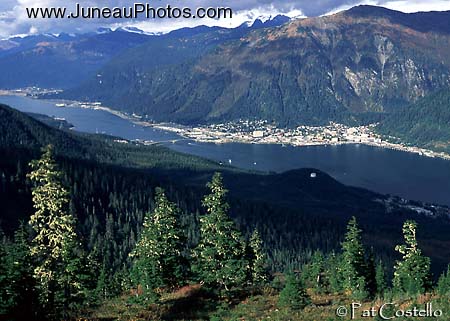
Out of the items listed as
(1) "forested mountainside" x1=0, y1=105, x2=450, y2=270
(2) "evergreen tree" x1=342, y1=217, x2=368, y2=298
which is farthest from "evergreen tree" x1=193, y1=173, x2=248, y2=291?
(1) "forested mountainside" x1=0, y1=105, x2=450, y2=270

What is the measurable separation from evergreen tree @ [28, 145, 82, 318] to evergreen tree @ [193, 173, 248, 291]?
34.7 ft

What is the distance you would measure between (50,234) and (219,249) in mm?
12664

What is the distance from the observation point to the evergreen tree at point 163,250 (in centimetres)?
4075

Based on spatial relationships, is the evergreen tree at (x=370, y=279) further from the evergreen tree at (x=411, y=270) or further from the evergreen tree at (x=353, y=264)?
the evergreen tree at (x=411, y=270)

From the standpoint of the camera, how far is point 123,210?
151 metres

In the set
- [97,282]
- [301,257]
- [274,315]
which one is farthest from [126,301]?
[301,257]

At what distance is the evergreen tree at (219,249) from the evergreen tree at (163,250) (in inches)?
73.2

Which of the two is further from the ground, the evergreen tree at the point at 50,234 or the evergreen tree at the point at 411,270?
the evergreen tree at the point at 50,234

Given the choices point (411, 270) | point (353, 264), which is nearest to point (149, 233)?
point (353, 264)

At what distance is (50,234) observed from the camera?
1248 inches

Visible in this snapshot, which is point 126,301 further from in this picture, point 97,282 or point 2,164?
point 2,164

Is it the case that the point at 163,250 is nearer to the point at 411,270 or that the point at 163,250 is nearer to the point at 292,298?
the point at 292,298

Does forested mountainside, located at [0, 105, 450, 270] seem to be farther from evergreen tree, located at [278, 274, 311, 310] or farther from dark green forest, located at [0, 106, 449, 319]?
evergreen tree, located at [278, 274, 311, 310]

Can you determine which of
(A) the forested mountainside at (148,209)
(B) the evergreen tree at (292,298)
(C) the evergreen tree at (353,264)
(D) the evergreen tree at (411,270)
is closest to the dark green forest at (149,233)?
(A) the forested mountainside at (148,209)
